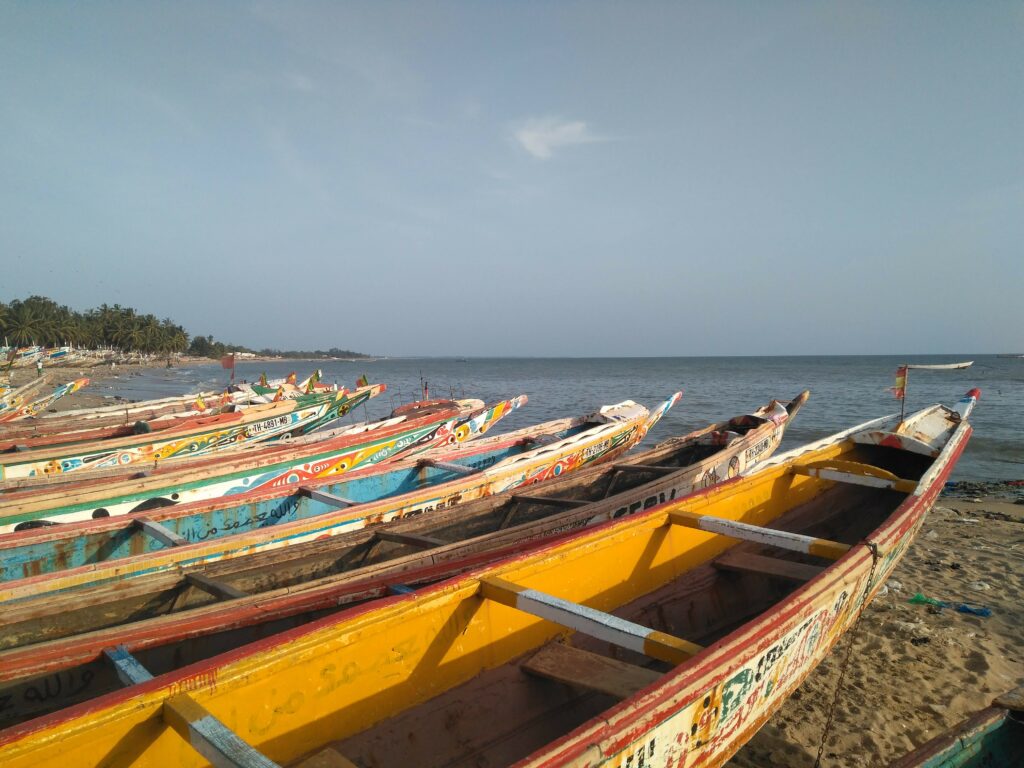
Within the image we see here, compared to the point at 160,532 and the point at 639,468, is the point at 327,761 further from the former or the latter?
the point at 639,468

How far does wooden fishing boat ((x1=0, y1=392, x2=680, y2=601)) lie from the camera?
432 cm

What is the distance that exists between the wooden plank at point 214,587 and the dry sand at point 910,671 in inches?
142

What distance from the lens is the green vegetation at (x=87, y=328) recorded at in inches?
2712

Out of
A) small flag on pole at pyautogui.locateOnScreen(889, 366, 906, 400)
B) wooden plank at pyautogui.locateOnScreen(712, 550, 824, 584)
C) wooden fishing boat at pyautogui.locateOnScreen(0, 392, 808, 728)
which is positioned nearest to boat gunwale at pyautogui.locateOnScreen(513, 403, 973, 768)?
wooden plank at pyautogui.locateOnScreen(712, 550, 824, 584)

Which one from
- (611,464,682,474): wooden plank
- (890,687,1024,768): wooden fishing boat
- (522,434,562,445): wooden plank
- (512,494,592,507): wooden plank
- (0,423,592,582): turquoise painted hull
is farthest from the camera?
(522,434,562,445): wooden plank

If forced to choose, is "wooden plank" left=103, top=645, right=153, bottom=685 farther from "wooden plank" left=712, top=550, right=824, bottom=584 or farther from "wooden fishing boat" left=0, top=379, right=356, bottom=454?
"wooden fishing boat" left=0, top=379, right=356, bottom=454

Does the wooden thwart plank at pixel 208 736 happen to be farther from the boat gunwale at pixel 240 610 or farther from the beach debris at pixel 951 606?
the beach debris at pixel 951 606

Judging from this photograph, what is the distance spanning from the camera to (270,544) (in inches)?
198

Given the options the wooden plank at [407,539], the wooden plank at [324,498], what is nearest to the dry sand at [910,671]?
the wooden plank at [407,539]

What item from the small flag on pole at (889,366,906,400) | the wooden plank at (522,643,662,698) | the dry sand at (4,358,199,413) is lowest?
the dry sand at (4,358,199,413)

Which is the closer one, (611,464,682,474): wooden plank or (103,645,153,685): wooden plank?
(103,645,153,685): wooden plank

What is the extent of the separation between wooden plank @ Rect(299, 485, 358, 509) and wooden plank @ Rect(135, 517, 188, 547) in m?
1.47

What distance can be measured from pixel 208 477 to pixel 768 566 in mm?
Result: 6834

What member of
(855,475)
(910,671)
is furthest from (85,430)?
(910,671)
